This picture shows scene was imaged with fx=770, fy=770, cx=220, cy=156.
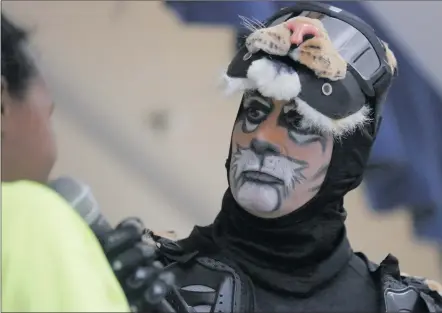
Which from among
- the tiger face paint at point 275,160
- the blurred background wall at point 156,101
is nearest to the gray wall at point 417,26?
the blurred background wall at point 156,101

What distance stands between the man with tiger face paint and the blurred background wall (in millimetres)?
242

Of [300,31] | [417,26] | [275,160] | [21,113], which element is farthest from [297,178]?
[417,26]

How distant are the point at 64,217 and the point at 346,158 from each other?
436 millimetres

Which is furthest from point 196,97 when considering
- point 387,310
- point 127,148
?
point 387,310

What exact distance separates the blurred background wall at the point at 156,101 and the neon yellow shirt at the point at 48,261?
1.97 feet

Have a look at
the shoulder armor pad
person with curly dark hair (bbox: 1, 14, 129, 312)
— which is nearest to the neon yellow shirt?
person with curly dark hair (bbox: 1, 14, 129, 312)

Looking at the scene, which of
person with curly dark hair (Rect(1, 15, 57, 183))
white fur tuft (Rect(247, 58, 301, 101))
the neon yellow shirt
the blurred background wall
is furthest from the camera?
the blurred background wall

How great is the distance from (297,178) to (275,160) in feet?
0.10

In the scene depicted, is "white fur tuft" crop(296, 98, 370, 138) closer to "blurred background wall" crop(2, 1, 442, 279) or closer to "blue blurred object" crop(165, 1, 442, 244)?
"blurred background wall" crop(2, 1, 442, 279)

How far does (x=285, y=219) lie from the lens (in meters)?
0.77

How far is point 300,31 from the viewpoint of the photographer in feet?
2.43

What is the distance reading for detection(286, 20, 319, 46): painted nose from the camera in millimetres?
734

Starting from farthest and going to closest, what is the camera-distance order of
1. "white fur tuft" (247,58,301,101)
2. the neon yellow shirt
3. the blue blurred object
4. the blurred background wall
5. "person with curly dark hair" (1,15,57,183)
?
the blue blurred object < the blurred background wall < "white fur tuft" (247,58,301,101) < "person with curly dark hair" (1,15,57,183) < the neon yellow shirt

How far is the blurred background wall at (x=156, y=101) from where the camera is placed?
1.04 metres
